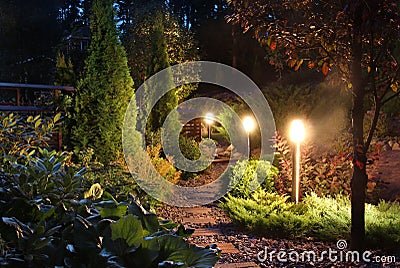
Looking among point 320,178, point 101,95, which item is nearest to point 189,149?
point 101,95

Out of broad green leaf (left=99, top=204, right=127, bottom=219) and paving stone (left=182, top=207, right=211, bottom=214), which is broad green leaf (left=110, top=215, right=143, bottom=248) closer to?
broad green leaf (left=99, top=204, right=127, bottom=219)

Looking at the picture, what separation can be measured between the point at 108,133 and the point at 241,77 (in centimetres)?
1088

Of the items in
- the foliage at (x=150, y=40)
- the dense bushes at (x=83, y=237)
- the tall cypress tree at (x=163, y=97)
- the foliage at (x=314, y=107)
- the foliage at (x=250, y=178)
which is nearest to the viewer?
the dense bushes at (x=83, y=237)

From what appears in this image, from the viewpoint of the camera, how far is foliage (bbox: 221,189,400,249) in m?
3.47

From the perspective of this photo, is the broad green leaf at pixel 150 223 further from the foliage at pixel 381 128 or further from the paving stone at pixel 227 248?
the foliage at pixel 381 128

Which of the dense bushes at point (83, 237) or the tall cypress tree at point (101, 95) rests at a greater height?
the tall cypress tree at point (101, 95)

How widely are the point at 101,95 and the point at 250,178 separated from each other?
90.8 inches

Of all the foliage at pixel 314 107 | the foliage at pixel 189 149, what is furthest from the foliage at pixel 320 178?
the foliage at pixel 314 107

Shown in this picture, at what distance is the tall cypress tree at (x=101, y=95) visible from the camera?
574cm

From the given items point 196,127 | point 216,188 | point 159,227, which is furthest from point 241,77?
point 159,227

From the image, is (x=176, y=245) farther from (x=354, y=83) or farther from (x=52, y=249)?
(x=354, y=83)

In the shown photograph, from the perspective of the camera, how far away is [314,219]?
3906 mm
